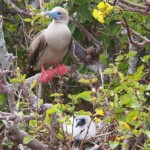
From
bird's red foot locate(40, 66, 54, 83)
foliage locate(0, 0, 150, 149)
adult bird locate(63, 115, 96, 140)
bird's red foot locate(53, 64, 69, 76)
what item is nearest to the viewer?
foliage locate(0, 0, 150, 149)

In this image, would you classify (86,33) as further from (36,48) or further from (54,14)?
(36,48)

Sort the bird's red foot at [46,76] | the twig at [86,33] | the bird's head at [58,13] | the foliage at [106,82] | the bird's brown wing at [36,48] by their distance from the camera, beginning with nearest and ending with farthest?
1. the foliage at [106,82]
2. the bird's red foot at [46,76]
3. the bird's head at [58,13]
4. the twig at [86,33]
5. the bird's brown wing at [36,48]

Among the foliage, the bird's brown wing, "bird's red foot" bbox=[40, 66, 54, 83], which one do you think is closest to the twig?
the foliage

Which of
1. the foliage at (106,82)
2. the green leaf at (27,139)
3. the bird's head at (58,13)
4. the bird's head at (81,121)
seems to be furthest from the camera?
the bird's head at (58,13)

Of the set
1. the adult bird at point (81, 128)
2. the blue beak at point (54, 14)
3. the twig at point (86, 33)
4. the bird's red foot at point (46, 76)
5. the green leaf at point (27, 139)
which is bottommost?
the bird's red foot at point (46, 76)

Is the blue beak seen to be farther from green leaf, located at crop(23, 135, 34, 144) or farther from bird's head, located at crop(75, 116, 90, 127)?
green leaf, located at crop(23, 135, 34, 144)

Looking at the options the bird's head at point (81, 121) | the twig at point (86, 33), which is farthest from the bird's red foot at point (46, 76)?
the bird's head at point (81, 121)

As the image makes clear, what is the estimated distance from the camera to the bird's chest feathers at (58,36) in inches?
281

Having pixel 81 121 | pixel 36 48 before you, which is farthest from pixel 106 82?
pixel 81 121

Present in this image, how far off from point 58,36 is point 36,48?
0.41 metres

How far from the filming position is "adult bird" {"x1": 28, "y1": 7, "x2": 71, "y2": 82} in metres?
6.99

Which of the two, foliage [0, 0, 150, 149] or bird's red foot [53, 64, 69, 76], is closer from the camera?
foliage [0, 0, 150, 149]

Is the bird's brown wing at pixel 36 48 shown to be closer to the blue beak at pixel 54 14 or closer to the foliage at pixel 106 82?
the foliage at pixel 106 82

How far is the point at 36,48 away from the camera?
24.5 ft
